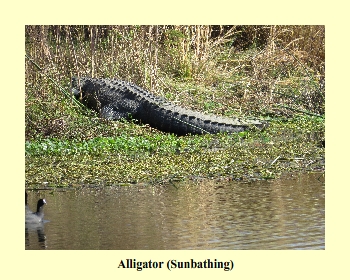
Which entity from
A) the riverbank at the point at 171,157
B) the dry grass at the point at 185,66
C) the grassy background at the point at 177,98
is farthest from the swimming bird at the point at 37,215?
the dry grass at the point at 185,66

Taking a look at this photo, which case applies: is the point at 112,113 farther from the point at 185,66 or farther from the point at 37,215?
the point at 37,215

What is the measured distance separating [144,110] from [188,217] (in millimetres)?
5517

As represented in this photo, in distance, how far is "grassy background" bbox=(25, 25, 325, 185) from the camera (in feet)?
28.1

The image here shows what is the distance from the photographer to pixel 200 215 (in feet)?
21.2

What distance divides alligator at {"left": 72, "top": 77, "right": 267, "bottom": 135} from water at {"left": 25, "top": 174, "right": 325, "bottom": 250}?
10.3ft

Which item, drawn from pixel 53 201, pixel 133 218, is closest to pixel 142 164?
pixel 53 201

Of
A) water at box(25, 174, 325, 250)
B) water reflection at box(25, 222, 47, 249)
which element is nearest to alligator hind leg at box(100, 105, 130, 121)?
water at box(25, 174, 325, 250)

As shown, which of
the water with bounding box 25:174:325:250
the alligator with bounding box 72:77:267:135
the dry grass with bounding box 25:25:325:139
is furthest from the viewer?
the dry grass with bounding box 25:25:325:139

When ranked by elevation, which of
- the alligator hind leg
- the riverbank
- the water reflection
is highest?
the alligator hind leg

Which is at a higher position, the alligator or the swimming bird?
the alligator

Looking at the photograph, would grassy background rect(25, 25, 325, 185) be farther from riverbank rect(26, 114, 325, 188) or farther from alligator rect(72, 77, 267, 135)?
alligator rect(72, 77, 267, 135)

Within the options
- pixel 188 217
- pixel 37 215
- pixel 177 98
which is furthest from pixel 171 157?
pixel 177 98

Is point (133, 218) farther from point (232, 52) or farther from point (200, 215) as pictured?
point (232, 52)

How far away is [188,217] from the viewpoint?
6.43 meters
